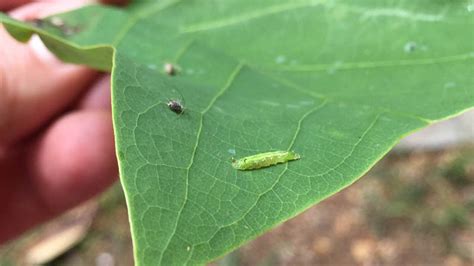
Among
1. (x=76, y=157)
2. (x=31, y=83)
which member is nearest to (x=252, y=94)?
(x=31, y=83)

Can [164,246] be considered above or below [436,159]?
above

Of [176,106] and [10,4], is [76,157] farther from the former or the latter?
[176,106]

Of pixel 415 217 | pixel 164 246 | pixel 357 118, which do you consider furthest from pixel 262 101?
pixel 415 217

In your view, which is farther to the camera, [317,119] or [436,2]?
[436,2]

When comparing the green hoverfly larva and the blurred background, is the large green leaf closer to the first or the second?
the green hoverfly larva

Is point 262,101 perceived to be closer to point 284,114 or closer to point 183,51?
point 284,114

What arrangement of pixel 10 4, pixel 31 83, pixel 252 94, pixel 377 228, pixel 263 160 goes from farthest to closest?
1. pixel 377 228
2. pixel 10 4
3. pixel 31 83
4. pixel 252 94
5. pixel 263 160

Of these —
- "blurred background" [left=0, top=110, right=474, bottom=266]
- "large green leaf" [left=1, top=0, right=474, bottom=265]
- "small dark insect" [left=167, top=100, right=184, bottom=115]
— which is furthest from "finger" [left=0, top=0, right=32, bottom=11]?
"blurred background" [left=0, top=110, right=474, bottom=266]
